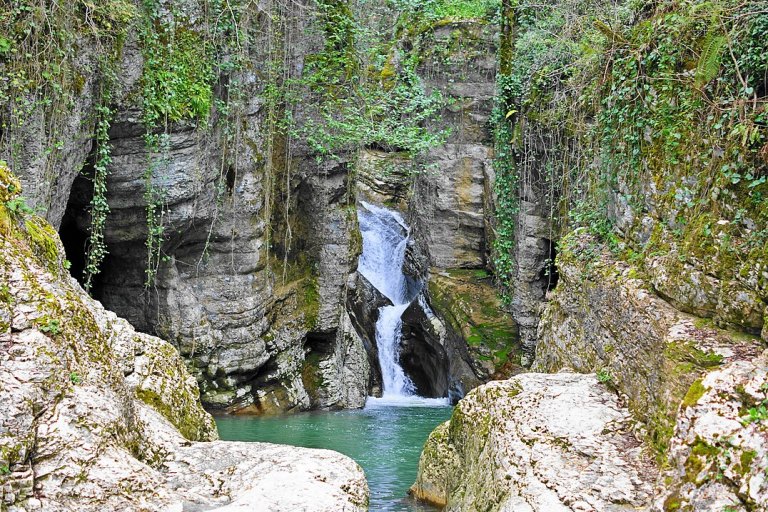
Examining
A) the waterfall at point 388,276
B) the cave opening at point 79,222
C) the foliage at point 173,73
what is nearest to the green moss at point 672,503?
the cave opening at point 79,222

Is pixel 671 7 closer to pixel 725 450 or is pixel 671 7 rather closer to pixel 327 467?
pixel 725 450

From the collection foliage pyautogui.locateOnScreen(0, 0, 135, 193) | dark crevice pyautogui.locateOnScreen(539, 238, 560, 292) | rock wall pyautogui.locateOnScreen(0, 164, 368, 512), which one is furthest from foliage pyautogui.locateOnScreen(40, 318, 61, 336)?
dark crevice pyautogui.locateOnScreen(539, 238, 560, 292)

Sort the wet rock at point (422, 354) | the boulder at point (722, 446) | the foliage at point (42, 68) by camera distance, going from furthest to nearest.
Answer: the wet rock at point (422, 354), the foliage at point (42, 68), the boulder at point (722, 446)

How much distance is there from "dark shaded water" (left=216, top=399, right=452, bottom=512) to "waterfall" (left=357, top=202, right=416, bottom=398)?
51.4 inches

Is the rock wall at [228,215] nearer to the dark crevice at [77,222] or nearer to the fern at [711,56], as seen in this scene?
the dark crevice at [77,222]

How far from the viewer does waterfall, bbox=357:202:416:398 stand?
18406 mm

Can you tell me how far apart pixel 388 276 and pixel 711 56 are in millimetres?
14069

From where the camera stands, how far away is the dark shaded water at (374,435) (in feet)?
31.0

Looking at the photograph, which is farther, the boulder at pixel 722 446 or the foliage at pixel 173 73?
the foliage at pixel 173 73

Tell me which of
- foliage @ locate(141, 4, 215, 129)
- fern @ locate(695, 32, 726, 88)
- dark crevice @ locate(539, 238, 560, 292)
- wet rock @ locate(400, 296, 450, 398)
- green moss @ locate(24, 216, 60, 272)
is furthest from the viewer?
wet rock @ locate(400, 296, 450, 398)

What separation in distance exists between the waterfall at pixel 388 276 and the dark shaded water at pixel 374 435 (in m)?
1.30

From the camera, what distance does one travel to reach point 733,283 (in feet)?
17.6

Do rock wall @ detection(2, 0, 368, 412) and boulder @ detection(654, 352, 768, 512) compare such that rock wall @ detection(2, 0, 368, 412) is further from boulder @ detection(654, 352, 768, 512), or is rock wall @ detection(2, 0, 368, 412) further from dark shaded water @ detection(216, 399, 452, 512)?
boulder @ detection(654, 352, 768, 512)

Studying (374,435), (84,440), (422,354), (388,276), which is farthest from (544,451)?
(388,276)
